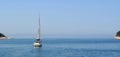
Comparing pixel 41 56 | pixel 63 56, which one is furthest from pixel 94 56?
pixel 41 56

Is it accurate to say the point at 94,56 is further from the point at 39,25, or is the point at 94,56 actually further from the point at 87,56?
the point at 39,25

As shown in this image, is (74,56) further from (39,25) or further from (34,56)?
(39,25)

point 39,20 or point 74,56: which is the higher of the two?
point 39,20

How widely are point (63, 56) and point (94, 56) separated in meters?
7.01

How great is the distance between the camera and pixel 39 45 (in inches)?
4695

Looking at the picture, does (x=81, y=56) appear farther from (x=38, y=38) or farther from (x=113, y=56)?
(x=38, y=38)

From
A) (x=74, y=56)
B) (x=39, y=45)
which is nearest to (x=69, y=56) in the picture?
(x=74, y=56)

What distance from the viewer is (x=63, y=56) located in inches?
3132

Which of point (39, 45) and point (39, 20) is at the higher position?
point (39, 20)

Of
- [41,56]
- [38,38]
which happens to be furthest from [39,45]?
[41,56]

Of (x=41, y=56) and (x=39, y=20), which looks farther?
(x=39, y=20)

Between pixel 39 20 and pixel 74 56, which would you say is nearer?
pixel 74 56

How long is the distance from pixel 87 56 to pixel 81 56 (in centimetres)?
146

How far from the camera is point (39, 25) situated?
396 feet
